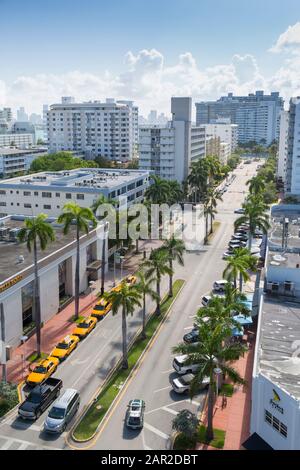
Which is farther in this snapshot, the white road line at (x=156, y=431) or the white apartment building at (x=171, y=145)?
the white apartment building at (x=171, y=145)

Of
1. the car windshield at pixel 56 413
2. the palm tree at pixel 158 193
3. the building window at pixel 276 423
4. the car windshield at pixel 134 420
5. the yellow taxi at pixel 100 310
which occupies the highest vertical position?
the palm tree at pixel 158 193

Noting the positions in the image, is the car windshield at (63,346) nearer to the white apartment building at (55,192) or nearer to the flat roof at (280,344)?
the flat roof at (280,344)

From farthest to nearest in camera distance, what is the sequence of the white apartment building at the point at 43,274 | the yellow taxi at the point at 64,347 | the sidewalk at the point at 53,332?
1. the white apartment building at the point at 43,274
2. the yellow taxi at the point at 64,347
3. the sidewalk at the point at 53,332

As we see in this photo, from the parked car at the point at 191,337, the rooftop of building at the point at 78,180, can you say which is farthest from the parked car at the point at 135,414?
the rooftop of building at the point at 78,180

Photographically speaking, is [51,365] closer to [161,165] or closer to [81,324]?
[81,324]

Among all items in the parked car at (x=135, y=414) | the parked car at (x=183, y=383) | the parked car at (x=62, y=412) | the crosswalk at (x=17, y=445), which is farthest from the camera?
the parked car at (x=183, y=383)

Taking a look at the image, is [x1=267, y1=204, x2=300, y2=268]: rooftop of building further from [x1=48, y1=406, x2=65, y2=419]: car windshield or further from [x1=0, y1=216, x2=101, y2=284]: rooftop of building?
[x1=48, y1=406, x2=65, y2=419]: car windshield
